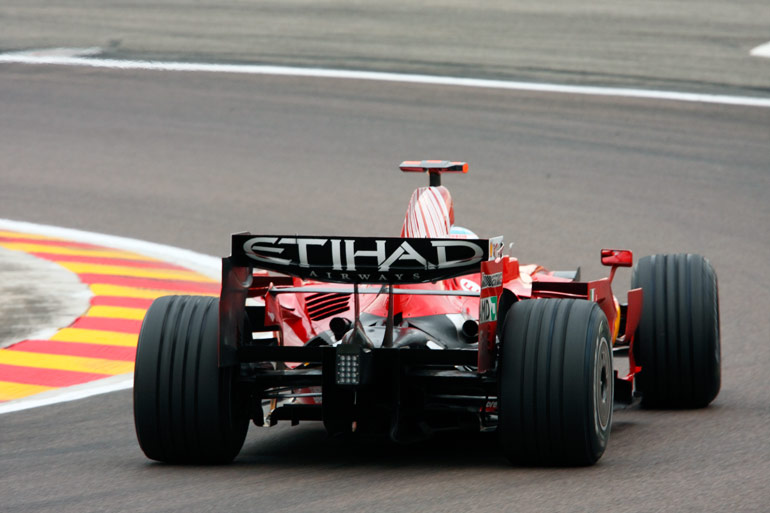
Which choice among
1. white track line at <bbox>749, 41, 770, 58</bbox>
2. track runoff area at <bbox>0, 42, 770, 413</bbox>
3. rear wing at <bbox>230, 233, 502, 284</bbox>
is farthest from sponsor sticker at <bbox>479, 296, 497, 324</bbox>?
white track line at <bbox>749, 41, 770, 58</bbox>

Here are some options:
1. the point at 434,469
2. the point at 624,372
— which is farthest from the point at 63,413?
the point at 624,372

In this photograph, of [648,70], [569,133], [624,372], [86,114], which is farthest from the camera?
[648,70]

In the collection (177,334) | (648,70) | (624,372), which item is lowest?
(624,372)

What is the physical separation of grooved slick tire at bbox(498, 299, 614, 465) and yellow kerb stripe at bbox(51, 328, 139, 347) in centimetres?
459

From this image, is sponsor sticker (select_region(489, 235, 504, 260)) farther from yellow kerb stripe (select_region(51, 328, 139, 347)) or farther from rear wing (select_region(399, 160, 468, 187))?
yellow kerb stripe (select_region(51, 328, 139, 347))

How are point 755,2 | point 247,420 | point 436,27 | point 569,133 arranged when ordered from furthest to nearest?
point 755,2
point 436,27
point 569,133
point 247,420

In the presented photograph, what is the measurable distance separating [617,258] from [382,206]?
24.5ft

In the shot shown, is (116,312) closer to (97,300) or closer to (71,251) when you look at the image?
(97,300)

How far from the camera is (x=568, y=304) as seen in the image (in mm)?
6520

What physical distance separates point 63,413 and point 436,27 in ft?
Answer: 58.2

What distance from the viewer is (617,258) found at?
8258 millimetres

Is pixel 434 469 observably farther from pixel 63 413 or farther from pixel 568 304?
pixel 63 413

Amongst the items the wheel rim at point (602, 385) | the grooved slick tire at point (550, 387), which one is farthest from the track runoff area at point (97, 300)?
the wheel rim at point (602, 385)

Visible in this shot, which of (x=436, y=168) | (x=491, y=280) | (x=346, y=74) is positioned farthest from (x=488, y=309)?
(x=346, y=74)
